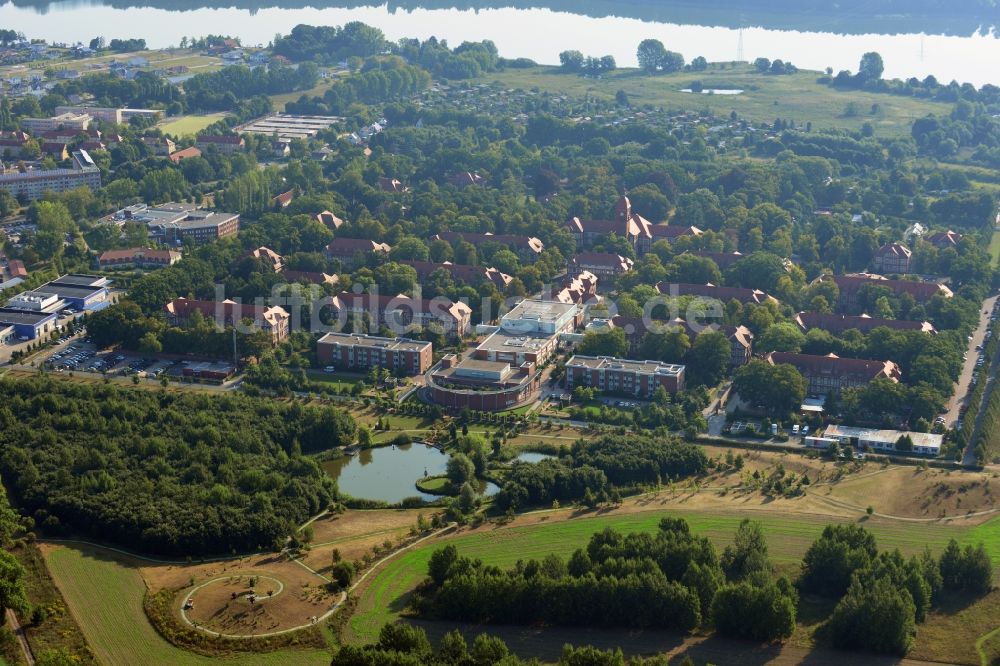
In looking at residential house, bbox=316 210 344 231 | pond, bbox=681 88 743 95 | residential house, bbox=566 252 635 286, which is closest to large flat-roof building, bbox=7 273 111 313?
residential house, bbox=316 210 344 231

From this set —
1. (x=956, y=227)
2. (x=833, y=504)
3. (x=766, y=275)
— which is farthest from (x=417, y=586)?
(x=956, y=227)

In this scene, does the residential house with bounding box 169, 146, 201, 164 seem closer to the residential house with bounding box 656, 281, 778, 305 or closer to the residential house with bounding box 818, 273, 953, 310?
the residential house with bounding box 656, 281, 778, 305

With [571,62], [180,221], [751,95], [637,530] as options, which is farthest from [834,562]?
[571,62]

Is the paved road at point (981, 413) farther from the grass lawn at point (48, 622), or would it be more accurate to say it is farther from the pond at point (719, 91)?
the pond at point (719, 91)

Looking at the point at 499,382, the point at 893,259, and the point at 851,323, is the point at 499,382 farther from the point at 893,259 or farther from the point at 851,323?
the point at 893,259

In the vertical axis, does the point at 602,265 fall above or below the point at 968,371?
above

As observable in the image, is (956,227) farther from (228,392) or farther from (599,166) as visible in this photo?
(228,392)
